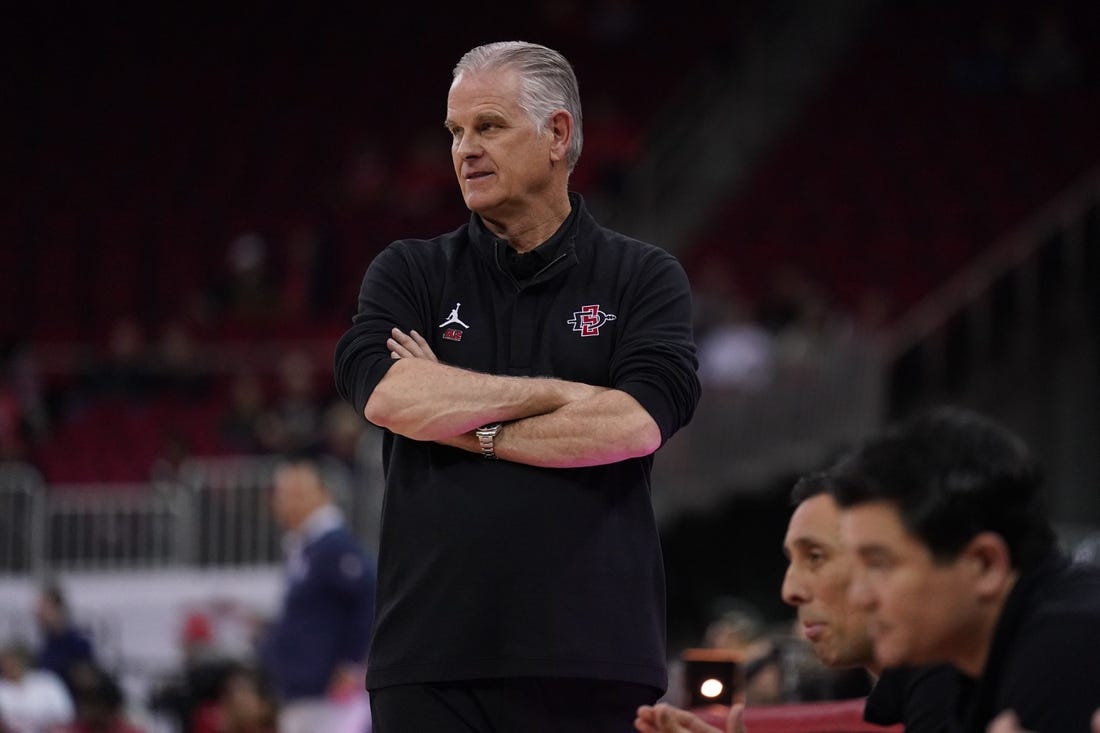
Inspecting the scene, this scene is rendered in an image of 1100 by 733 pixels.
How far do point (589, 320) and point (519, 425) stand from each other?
1.02 ft

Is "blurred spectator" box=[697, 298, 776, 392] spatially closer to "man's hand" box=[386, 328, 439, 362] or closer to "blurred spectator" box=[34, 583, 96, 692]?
"blurred spectator" box=[34, 583, 96, 692]

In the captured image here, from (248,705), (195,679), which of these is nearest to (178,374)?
(195,679)

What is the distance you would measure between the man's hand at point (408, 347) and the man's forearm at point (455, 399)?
0.22ft

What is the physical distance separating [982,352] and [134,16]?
12.2 m

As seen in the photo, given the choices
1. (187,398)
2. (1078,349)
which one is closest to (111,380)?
(187,398)

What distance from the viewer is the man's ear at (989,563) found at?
8.20ft

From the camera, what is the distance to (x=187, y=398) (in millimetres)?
16797

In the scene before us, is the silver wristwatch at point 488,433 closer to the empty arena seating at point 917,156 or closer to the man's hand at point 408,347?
the man's hand at point 408,347

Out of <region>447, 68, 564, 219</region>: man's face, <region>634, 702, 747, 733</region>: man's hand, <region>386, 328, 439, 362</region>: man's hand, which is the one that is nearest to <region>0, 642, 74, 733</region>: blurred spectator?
<region>386, 328, 439, 362</region>: man's hand

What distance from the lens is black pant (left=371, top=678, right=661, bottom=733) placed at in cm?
351

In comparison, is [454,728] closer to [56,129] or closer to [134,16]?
[56,129]

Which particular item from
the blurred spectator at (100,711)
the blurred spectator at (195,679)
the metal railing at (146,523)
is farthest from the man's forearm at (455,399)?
the metal railing at (146,523)

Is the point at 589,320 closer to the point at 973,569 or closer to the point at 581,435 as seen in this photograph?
the point at 581,435

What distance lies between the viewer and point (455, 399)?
3596 mm
